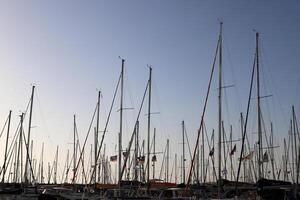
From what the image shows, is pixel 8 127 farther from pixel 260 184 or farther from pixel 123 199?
pixel 260 184

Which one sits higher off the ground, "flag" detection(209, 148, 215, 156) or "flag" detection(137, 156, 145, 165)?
"flag" detection(209, 148, 215, 156)

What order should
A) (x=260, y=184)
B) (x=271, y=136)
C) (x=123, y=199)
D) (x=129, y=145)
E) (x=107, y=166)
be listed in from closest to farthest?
(x=260, y=184) → (x=123, y=199) → (x=129, y=145) → (x=271, y=136) → (x=107, y=166)

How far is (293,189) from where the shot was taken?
4078 cm

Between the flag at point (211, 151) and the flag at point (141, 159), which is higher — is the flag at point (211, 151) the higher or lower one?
the higher one

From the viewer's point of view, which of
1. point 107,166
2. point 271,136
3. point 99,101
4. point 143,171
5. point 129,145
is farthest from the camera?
point 107,166

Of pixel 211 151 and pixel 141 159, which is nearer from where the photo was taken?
pixel 141 159

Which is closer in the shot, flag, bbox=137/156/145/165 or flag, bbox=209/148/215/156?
flag, bbox=137/156/145/165

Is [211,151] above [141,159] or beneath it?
above

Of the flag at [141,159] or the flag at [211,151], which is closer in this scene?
the flag at [141,159]

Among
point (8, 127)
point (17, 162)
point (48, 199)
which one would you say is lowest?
point (48, 199)

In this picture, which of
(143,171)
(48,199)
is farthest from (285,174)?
(48,199)

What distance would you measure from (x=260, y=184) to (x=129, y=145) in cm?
2004

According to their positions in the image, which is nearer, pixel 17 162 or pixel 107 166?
pixel 17 162

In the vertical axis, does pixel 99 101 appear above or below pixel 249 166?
above
